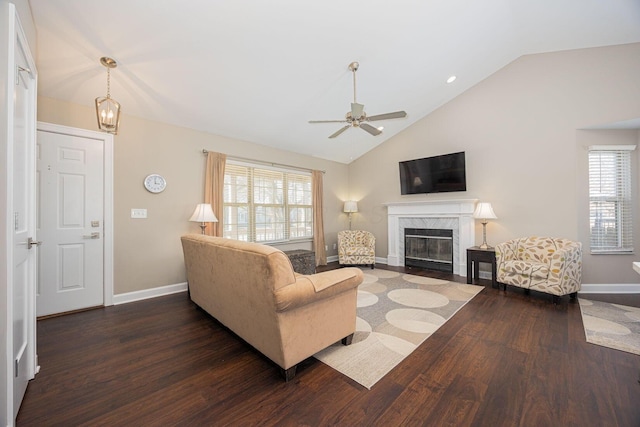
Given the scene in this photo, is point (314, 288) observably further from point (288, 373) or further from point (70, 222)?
point (70, 222)

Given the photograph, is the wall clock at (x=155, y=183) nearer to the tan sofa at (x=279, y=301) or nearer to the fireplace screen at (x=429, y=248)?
the tan sofa at (x=279, y=301)

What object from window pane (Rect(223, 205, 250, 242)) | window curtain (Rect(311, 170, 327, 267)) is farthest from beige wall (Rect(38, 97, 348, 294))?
window curtain (Rect(311, 170, 327, 267))

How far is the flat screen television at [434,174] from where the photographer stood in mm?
4855

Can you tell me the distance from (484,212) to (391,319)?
110 inches

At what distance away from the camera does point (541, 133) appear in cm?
407

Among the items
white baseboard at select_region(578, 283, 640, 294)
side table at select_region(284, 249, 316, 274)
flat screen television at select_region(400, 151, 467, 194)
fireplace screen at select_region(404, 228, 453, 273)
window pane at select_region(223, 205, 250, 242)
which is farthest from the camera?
fireplace screen at select_region(404, 228, 453, 273)

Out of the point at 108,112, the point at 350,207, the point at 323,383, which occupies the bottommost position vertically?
the point at 323,383

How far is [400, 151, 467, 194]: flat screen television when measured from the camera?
486cm

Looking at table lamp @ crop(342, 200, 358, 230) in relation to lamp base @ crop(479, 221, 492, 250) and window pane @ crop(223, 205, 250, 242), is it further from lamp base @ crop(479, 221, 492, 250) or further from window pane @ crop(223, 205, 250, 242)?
lamp base @ crop(479, 221, 492, 250)

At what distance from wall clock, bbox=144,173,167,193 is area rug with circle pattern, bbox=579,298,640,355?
5297 millimetres

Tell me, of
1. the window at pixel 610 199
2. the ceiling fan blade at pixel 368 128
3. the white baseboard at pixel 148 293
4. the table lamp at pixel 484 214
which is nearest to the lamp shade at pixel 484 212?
the table lamp at pixel 484 214

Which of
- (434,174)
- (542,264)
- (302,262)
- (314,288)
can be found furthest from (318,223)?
(314,288)

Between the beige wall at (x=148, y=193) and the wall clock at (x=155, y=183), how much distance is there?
2.4 inches

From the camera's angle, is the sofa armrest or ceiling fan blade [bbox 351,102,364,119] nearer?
the sofa armrest
